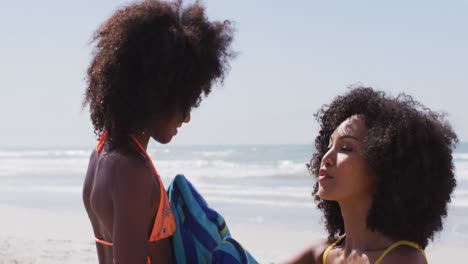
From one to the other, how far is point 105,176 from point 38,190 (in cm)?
1750

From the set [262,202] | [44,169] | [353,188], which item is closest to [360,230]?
[353,188]

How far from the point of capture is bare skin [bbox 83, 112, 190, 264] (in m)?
2.21

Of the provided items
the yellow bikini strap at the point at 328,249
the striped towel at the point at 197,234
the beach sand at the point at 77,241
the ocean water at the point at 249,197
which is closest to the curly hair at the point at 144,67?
the striped towel at the point at 197,234

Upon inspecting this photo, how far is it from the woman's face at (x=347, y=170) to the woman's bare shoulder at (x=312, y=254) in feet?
1.09

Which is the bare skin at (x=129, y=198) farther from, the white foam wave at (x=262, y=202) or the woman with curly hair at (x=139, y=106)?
the white foam wave at (x=262, y=202)

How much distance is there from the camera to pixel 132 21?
2.37 metres

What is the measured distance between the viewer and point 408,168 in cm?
246

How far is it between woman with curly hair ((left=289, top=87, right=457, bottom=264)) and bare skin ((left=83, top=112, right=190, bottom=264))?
578 mm

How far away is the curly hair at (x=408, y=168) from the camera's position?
247 centimetres

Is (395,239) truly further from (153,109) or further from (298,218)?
(298,218)

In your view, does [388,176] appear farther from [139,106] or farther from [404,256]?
[139,106]

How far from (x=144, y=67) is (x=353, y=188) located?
80 centimetres

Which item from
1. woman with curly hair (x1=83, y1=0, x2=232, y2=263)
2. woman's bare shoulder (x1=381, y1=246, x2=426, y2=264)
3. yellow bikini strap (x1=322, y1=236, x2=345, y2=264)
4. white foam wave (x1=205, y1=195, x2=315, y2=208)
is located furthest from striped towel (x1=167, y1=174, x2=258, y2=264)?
white foam wave (x1=205, y1=195, x2=315, y2=208)

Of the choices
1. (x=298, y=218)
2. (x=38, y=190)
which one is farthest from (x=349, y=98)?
(x=38, y=190)
